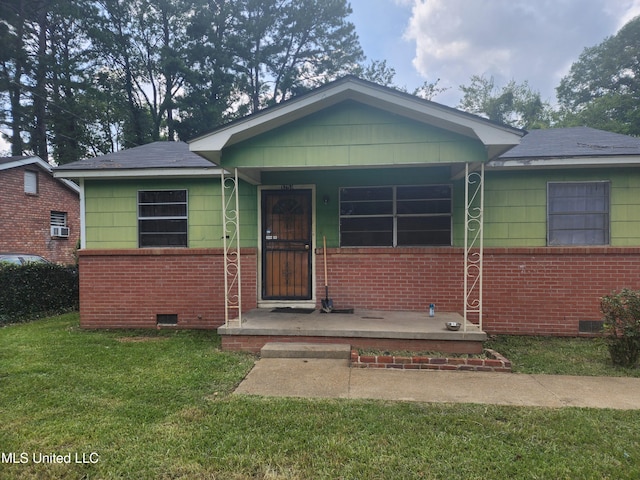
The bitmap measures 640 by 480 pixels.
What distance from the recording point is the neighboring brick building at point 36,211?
1325cm

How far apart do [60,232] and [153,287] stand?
1221 centimetres

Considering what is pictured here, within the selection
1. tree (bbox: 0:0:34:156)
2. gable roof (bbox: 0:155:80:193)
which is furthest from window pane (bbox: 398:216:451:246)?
tree (bbox: 0:0:34:156)

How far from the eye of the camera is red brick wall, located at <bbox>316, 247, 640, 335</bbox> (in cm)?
590

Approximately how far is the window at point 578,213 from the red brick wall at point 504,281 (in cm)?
25

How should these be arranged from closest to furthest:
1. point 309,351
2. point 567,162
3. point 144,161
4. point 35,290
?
point 309,351
point 567,162
point 144,161
point 35,290

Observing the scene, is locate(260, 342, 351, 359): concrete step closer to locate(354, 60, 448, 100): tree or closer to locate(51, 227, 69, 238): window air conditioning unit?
locate(51, 227, 69, 238): window air conditioning unit

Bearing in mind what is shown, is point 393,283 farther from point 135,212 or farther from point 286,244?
point 135,212

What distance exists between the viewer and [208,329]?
653 cm

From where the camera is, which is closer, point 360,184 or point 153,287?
point 360,184

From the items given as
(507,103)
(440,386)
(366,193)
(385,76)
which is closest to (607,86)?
(507,103)

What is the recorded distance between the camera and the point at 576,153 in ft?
18.7

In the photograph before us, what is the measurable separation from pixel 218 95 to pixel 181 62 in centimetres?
273

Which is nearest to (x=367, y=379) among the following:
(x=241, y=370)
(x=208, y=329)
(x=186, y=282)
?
(x=241, y=370)

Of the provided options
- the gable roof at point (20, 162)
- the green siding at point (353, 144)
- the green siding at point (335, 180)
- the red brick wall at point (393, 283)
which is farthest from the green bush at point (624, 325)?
the gable roof at point (20, 162)
